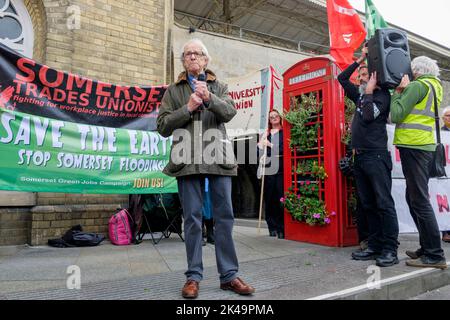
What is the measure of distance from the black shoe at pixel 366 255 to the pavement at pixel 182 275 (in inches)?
4.0

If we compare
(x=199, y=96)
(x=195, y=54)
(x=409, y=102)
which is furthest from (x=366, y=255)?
(x=195, y=54)

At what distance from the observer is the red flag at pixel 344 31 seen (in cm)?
614

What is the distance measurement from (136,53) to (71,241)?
3.50 meters

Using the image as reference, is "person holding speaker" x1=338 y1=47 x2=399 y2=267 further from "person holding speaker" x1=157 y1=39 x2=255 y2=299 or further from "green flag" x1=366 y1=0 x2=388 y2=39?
"green flag" x1=366 y1=0 x2=388 y2=39

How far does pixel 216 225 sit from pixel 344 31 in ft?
14.8

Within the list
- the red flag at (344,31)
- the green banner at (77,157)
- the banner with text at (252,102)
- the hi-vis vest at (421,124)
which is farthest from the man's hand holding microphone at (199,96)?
the banner with text at (252,102)

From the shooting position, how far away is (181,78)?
3420 mm

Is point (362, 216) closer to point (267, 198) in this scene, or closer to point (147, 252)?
point (267, 198)

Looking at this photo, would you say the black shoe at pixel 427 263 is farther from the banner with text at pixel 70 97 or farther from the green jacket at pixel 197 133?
the banner with text at pixel 70 97

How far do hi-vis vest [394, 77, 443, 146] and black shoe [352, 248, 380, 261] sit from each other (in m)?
1.35

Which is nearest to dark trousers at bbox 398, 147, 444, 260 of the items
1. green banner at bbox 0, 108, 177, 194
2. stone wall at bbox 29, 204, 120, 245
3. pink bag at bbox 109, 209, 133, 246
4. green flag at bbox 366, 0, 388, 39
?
green flag at bbox 366, 0, 388, 39
